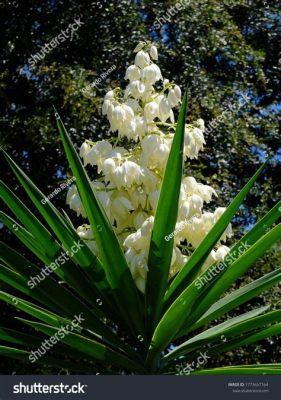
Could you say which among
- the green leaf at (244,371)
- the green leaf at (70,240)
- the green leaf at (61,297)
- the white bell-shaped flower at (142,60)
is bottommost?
the green leaf at (244,371)

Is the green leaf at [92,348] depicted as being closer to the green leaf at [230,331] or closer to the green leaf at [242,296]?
the green leaf at [230,331]

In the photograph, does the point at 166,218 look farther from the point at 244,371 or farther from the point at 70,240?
the point at 244,371

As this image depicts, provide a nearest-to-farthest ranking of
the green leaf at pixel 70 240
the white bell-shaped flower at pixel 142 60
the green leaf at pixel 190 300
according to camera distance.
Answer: the green leaf at pixel 190 300, the green leaf at pixel 70 240, the white bell-shaped flower at pixel 142 60

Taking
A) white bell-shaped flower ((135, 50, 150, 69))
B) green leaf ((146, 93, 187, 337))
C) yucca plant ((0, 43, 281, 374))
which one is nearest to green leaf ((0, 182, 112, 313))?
yucca plant ((0, 43, 281, 374))

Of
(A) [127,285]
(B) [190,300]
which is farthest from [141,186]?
(B) [190,300]

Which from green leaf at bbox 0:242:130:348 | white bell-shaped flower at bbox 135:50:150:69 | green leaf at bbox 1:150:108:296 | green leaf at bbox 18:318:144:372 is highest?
white bell-shaped flower at bbox 135:50:150:69

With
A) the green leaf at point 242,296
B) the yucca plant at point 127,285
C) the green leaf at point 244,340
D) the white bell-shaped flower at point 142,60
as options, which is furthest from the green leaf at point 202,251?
the white bell-shaped flower at point 142,60

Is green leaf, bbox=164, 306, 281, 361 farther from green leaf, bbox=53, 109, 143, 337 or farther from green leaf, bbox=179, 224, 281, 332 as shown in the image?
green leaf, bbox=53, 109, 143, 337
